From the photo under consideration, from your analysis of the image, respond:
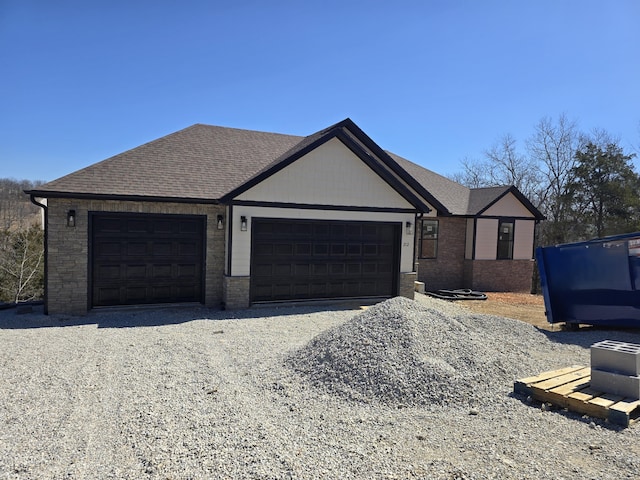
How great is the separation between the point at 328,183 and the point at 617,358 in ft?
26.5

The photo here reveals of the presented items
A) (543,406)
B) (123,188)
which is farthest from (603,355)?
(123,188)

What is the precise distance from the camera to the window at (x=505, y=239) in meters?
18.8

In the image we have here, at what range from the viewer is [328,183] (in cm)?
1212

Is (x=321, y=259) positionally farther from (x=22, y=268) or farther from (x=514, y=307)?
(x=22, y=268)

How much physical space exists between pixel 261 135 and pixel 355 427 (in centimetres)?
1230

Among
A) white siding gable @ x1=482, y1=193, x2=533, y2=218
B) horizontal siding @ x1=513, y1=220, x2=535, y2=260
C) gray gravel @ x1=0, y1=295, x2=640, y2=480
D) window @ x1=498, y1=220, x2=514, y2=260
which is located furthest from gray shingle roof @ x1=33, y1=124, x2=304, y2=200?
horizontal siding @ x1=513, y1=220, x2=535, y2=260

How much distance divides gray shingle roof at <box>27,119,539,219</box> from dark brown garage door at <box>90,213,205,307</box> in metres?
0.68

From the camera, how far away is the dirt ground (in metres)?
12.0

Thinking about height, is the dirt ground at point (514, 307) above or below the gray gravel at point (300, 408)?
below

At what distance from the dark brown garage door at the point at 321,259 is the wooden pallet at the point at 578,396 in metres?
7.12

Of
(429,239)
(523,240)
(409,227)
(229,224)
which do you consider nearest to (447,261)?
(429,239)

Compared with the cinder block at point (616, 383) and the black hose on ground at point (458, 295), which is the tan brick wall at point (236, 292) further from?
the cinder block at point (616, 383)

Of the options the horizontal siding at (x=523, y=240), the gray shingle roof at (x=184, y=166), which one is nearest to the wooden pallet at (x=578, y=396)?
the gray shingle roof at (x=184, y=166)

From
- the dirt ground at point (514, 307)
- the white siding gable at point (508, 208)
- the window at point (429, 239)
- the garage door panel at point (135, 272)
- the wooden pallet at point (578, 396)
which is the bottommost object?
the dirt ground at point (514, 307)
